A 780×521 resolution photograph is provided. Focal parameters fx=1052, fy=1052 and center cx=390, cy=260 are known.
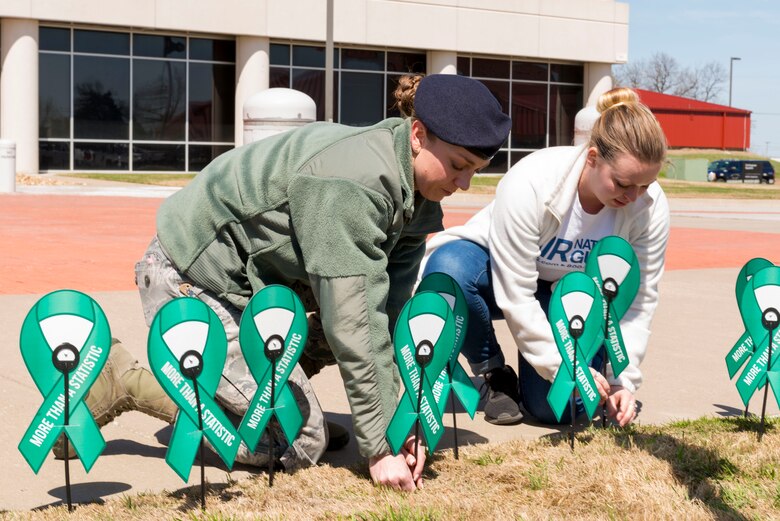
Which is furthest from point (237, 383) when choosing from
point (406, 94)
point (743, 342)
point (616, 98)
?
point (743, 342)

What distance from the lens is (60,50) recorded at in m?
28.1

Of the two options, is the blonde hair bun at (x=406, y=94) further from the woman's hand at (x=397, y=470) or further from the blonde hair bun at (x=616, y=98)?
the woman's hand at (x=397, y=470)

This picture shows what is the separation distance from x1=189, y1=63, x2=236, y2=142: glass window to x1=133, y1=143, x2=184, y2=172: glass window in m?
0.68

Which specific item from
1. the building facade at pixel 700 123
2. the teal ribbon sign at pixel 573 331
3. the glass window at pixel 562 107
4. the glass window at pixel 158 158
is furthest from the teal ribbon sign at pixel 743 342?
the building facade at pixel 700 123

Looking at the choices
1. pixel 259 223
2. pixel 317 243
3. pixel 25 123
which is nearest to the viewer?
pixel 317 243

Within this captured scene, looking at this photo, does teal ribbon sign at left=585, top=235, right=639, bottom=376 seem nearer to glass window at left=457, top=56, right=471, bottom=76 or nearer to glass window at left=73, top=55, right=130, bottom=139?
glass window at left=73, top=55, right=130, bottom=139

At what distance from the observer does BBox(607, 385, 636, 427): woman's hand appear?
3.76m

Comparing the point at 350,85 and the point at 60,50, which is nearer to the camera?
the point at 60,50

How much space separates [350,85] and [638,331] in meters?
28.7

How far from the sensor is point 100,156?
2914 cm

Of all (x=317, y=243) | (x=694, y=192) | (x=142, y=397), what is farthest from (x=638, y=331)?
(x=694, y=192)

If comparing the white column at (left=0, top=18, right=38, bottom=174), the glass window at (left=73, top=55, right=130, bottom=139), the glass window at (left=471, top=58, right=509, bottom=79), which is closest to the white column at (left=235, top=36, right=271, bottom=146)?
the glass window at (left=73, top=55, right=130, bottom=139)

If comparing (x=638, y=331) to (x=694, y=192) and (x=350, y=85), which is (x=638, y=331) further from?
(x=350, y=85)

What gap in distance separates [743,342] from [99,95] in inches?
1061
